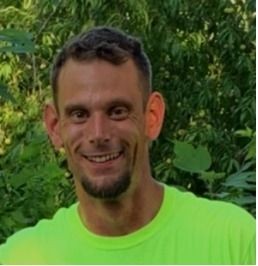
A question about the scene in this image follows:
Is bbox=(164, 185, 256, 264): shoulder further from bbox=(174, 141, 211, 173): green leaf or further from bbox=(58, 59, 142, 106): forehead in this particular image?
bbox=(174, 141, 211, 173): green leaf

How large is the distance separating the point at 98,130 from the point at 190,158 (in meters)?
0.86

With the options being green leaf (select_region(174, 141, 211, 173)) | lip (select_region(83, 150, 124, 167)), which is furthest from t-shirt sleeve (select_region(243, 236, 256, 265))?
green leaf (select_region(174, 141, 211, 173))

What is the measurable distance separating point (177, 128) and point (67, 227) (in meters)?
4.72

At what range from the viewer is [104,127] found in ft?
5.93

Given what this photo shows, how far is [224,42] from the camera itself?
6664 mm

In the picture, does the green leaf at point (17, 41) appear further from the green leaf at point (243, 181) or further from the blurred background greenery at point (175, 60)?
the blurred background greenery at point (175, 60)

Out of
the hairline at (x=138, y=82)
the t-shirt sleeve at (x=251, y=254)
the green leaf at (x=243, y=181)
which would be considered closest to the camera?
the t-shirt sleeve at (x=251, y=254)

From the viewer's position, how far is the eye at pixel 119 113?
182cm

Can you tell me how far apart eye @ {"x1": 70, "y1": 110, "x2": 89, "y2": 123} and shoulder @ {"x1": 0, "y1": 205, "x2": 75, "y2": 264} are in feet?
0.70

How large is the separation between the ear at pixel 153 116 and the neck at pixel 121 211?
0.09 m

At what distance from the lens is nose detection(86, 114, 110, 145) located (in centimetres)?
180

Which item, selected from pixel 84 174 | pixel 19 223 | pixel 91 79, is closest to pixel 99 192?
pixel 84 174

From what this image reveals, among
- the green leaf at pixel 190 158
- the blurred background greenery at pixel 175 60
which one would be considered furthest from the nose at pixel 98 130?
the blurred background greenery at pixel 175 60

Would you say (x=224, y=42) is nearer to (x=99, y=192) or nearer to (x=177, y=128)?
(x=177, y=128)
